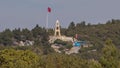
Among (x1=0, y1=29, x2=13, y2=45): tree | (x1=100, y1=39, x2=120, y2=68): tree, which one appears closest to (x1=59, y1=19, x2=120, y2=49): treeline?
(x1=0, y1=29, x2=13, y2=45): tree

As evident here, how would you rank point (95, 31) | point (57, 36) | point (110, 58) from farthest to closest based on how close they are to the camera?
point (95, 31), point (57, 36), point (110, 58)

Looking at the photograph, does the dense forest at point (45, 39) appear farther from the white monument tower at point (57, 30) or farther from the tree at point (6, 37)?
the white monument tower at point (57, 30)

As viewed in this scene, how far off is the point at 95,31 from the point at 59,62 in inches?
4501

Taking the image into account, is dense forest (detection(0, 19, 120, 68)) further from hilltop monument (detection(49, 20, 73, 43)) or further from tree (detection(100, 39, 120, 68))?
tree (detection(100, 39, 120, 68))

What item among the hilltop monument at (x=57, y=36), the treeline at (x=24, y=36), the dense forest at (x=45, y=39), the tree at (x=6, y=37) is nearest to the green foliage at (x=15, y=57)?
the dense forest at (x=45, y=39)

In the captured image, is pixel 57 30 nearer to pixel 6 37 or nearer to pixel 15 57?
pixel 6 37

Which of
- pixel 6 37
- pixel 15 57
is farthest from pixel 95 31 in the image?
pixel 15 57

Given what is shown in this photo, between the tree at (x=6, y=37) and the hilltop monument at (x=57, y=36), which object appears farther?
the hilltop monument at (x=57, y=36)

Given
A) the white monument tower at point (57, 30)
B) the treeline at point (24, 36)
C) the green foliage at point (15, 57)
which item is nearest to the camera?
the green foliage at point (15, 57)

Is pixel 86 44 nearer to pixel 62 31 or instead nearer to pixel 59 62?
pixel 62 31

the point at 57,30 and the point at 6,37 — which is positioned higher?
the point at 57,30

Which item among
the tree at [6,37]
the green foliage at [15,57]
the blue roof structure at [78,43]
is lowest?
the green foliage at [15,57]

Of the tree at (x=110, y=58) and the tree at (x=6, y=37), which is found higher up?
the tree at (x=6, y=37)

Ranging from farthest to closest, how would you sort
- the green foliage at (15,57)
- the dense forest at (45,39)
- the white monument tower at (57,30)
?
the white monument tower at (57,30), the dense forest at (45,39), the green foliage at (15,57)
